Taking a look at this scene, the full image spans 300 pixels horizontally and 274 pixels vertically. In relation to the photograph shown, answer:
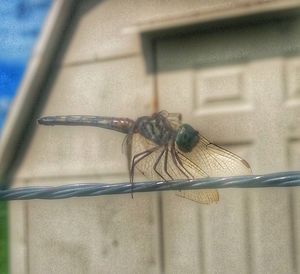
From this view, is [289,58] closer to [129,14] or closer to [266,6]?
[266,6]

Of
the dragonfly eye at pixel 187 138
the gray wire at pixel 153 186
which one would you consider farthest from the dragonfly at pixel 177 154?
the gray wire at pixel 153 186

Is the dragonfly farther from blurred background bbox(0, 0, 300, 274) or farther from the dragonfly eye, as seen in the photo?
blurred background bbox(0, 0, 300, 274)

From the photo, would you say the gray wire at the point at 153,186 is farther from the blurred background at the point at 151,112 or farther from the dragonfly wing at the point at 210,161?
the blurred background at the point at 151,112

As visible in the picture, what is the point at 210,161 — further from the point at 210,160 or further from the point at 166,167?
the point at 166,167

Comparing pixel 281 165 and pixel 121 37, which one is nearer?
pixel 281 165

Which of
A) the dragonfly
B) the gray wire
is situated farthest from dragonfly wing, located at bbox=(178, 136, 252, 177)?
the gray wire

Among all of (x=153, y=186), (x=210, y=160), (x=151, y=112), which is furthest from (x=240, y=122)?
(x=153, y=186)

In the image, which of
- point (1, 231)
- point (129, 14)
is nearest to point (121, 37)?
point (129, 14)

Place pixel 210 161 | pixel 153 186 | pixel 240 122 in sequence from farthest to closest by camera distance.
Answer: pixel 240 122 < pixel 210 161 < pixel 153 186
